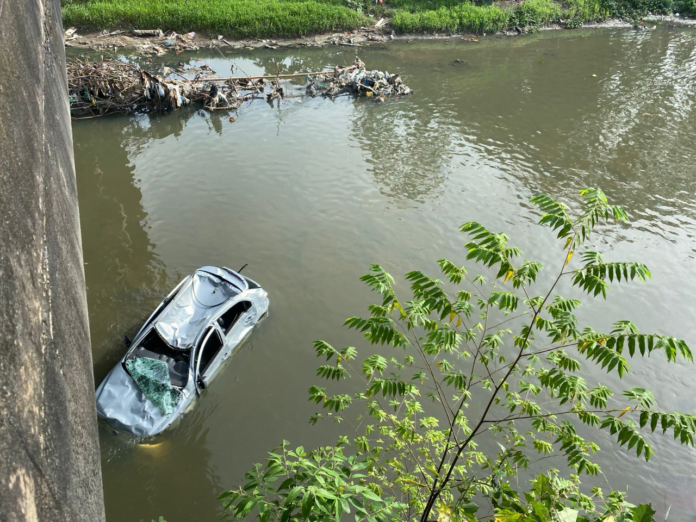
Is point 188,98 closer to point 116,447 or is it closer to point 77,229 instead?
point 116,447

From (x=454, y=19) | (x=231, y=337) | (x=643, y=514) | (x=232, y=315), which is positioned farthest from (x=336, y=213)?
(x=454, y=19)

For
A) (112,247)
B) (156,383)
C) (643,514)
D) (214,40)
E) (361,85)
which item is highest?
(214,40)

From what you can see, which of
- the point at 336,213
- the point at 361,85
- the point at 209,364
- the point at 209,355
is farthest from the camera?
the point at 361,85

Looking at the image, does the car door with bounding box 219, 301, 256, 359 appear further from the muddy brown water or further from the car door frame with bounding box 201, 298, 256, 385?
the muddy brown water

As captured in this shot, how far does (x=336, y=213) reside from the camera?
13.4m

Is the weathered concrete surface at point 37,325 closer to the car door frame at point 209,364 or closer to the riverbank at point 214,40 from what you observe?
the car door frame at point 209,364

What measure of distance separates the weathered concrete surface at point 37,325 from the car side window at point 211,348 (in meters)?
6.59

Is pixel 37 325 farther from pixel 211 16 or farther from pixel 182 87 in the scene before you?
pixel 211 16

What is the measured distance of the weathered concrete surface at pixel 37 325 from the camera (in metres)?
1.21

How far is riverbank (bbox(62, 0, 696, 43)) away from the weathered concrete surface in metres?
27.2

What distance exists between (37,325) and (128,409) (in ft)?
22.8

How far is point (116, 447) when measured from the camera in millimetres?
7484

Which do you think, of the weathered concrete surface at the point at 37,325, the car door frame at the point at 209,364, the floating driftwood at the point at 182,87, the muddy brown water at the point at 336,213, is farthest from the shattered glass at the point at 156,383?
the floating driftwood at the point at 182,87

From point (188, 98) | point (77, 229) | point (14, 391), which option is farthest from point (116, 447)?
point (188, 98)
